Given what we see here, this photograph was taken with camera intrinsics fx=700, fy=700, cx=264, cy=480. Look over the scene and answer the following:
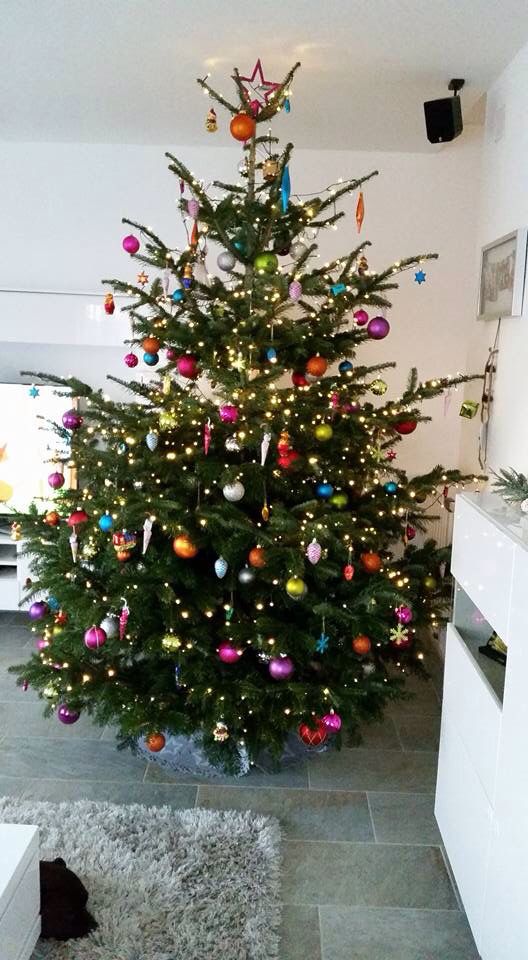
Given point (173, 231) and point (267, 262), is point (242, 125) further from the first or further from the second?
point (173, 231)

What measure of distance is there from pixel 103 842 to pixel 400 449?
7.56 ft

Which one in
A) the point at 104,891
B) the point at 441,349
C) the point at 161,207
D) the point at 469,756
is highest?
the point at 161,207

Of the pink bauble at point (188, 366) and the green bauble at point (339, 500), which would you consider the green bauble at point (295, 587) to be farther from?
the pink bauble at point (188, 366)

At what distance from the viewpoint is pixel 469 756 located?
1.75 m

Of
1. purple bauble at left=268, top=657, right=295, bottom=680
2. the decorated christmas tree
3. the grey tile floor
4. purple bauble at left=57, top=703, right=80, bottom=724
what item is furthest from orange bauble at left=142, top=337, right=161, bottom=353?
the grey tile floor

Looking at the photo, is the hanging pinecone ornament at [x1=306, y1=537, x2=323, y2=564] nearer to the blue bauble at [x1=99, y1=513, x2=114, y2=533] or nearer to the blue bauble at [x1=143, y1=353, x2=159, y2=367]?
the blue bauble at [x1=99, y1=513, x2=114, y2=533]

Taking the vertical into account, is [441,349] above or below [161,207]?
below

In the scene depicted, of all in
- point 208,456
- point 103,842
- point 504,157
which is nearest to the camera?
point 103,842

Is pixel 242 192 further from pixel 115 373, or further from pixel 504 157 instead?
pixel 115 373

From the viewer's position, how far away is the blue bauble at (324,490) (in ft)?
7.30

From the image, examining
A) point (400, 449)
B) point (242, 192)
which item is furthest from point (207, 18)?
point (400, 449)

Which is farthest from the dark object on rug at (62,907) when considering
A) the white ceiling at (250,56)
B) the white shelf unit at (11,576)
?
the white ceiling at (250,56)

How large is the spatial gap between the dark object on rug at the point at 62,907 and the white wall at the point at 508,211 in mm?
1781

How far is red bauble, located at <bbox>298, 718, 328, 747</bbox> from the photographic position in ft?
7.13
